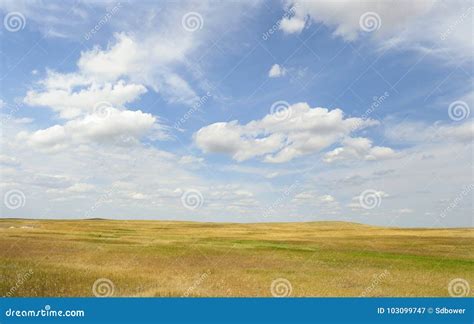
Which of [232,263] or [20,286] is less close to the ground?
[232,263]

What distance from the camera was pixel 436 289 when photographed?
941 inches

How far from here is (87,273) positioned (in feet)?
80.7

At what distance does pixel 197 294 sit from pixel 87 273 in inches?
342

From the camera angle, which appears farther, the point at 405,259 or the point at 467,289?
the point at 405,259

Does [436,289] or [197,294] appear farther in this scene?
[436,289]

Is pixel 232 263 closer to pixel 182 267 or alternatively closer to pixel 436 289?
pixel 182 267

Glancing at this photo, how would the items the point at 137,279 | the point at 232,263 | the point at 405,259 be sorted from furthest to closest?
the point at 405,259 < the point at 232,263 < the point at 137,279

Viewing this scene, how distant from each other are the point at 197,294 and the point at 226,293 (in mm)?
1548
